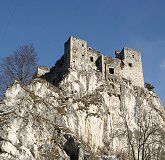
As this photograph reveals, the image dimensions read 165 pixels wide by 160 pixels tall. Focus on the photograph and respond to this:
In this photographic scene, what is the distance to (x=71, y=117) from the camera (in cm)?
3881

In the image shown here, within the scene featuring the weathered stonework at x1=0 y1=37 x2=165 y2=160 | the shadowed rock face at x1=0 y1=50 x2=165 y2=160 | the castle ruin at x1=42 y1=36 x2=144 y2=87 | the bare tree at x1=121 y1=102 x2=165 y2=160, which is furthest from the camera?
the castle ruin at x1=42 y1=36 x2=144 y2=87

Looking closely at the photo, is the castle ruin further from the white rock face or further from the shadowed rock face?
the white rock face

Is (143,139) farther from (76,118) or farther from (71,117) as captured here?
(71,117)

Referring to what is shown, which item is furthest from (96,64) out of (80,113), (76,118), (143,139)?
(143,139)

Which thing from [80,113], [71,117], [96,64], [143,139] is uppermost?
[96,64]

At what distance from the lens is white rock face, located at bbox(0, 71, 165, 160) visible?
108 ft

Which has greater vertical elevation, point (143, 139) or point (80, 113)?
point (80, 113)

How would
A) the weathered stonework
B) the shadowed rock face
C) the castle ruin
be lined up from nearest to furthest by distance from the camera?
the shadowed rock face, the weathered stonework, the castle ruin

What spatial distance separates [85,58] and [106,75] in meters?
3.13

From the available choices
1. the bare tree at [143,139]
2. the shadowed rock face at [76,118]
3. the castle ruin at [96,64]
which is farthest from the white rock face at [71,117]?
the castle ruin at [96,64]

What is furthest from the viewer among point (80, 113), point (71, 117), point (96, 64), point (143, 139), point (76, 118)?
point (96, 64)

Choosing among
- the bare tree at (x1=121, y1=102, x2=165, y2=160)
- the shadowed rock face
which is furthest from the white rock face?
the bare tree at (x1=121, y1=102, x2=165, y2=160)

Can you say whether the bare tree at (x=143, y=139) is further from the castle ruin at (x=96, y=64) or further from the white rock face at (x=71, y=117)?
the castle ruin at (x=96, y=64)

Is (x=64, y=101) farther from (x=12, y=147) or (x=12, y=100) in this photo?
(x=12, y=147)
